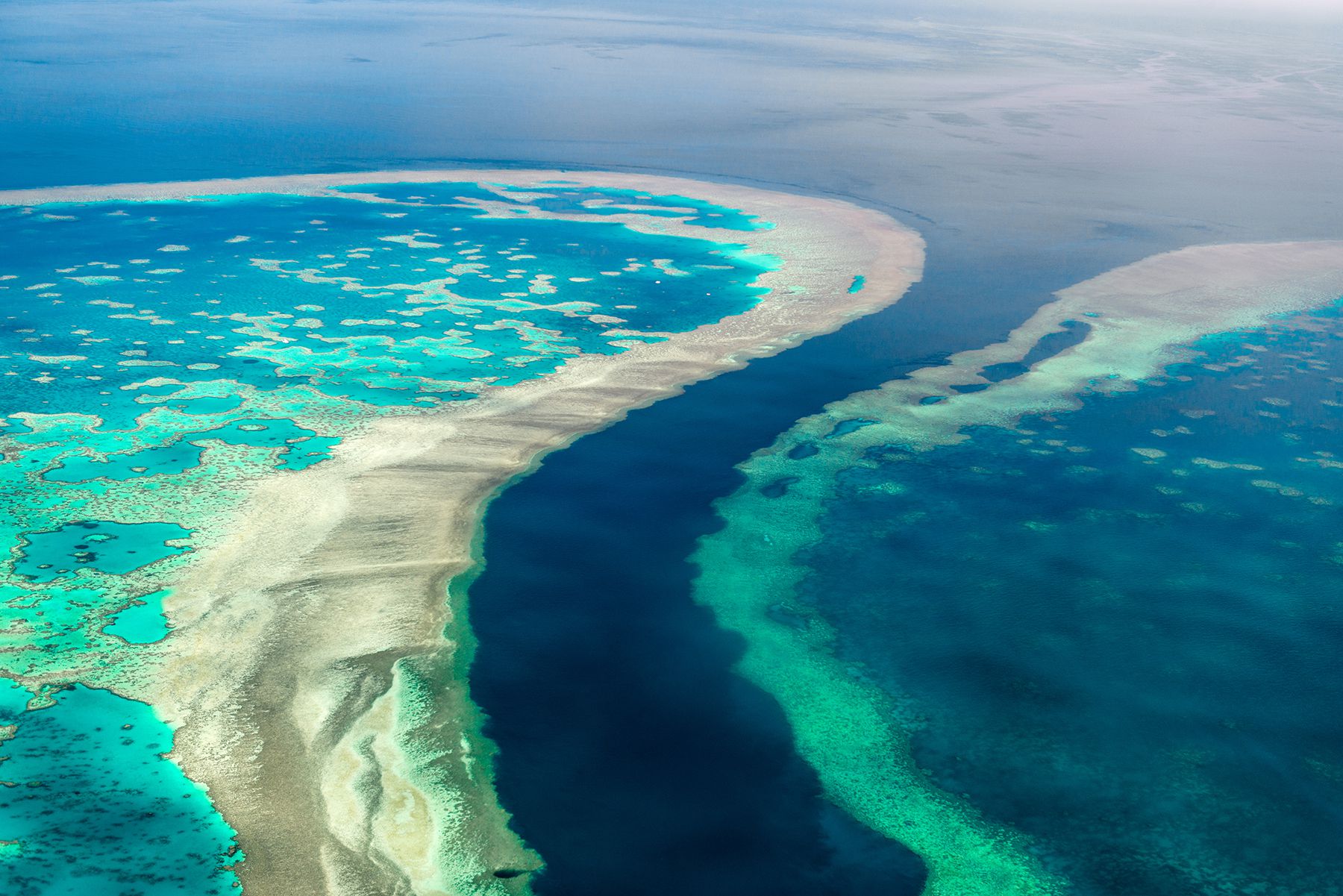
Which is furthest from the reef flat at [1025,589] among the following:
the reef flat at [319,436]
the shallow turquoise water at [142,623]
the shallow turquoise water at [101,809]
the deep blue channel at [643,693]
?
the shallow turquoise water at [142,623]

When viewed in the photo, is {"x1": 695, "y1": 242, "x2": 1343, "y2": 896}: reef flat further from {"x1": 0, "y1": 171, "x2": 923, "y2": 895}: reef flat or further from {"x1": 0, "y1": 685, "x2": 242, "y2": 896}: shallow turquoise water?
{"x1": 0, "y1": 685, "x2": 242, "y2": 896}: shallow turquoise water

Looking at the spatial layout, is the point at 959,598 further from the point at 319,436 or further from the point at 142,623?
the point at 319,436

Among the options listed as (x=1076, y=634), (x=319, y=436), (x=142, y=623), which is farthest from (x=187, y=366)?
(x=1076, y=634)

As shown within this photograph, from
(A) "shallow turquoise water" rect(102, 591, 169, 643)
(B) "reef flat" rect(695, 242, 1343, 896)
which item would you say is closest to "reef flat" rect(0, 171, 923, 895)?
(A) "shallow turquoise water" rect(102, 591, 169, 643)

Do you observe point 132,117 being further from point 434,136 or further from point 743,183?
point 743,183

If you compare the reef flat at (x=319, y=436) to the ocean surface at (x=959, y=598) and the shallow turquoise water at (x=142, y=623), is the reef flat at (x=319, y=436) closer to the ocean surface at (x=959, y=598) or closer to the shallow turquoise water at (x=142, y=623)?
the shallow turquoise water at (x=142, y=623)

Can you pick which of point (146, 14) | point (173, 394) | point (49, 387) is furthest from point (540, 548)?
point (146, 14)
